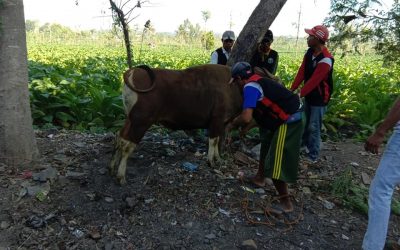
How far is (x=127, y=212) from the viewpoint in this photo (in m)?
4.52

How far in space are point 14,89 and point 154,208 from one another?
6.73 ft

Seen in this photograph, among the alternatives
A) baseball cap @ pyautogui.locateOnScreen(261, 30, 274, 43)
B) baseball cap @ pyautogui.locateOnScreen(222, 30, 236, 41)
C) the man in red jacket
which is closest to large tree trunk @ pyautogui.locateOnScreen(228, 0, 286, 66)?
baseball cap @ pyautogui.locateOnScreen(261, 30, 274, 43)

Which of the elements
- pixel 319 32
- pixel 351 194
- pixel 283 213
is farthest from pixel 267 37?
pixel 283 213

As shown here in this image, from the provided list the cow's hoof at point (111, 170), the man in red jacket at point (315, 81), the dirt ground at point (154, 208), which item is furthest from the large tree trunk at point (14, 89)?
the man in red jacket at point (315, 81)

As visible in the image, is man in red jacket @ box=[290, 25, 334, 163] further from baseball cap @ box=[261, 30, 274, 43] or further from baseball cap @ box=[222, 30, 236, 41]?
baseball cap @ box=[222, 30, 236, 41]

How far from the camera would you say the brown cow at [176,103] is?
484 centimetres

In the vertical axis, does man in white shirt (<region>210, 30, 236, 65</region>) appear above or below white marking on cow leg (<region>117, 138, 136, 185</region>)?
above

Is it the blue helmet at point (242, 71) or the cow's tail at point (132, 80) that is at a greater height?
the blue helmet at point (242, 71)

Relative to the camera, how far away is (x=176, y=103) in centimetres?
512

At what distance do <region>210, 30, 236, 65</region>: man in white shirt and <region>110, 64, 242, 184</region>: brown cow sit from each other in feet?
4.70

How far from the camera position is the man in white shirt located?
23.0ft

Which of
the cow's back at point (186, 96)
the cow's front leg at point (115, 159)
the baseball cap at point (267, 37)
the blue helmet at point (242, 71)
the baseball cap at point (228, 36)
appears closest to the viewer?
the blue helmet at point (242, 71)

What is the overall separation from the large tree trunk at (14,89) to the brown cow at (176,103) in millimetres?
1068

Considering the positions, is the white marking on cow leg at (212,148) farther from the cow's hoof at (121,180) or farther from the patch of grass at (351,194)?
the patch of grass at (351,194)
